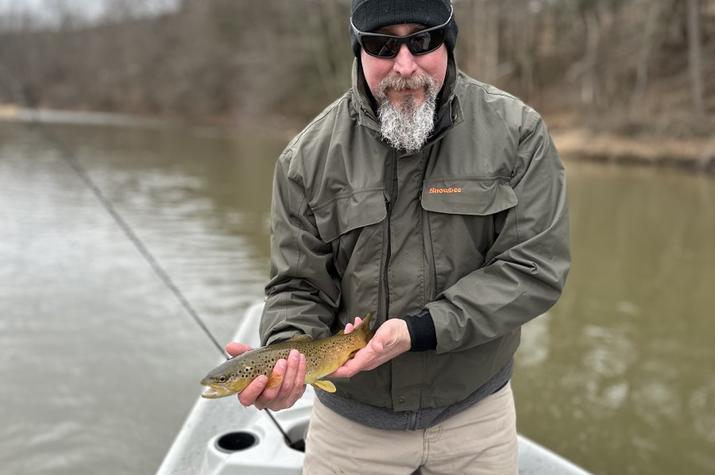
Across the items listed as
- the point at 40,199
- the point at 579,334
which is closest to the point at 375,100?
the point at 579,334

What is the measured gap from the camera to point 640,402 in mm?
6426

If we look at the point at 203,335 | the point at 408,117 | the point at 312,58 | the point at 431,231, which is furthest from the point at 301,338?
the point at 312,58

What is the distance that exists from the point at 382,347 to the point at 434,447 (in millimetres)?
576

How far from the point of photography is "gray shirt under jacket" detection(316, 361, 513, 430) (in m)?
2.45

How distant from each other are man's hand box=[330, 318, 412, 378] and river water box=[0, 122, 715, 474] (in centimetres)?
391

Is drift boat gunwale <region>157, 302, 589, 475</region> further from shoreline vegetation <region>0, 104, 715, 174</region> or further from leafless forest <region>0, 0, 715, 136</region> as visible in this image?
shoreline vegetation <region>0, 104, 715, 174</region>

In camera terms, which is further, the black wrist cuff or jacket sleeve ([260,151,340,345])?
jacket sleeve ([260,151,340,345])

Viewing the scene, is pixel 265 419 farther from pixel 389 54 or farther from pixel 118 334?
pixel 118 334

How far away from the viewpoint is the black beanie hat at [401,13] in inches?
88.3

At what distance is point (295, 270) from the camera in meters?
2.41

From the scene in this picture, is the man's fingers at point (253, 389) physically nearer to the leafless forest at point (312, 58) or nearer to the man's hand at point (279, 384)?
the man's hand at point (279, 384)

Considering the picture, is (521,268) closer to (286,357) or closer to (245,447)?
(286,357)

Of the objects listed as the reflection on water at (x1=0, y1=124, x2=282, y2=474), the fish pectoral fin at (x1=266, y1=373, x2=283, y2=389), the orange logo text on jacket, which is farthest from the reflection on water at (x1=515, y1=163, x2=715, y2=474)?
the fish pectoral fin at (x1=266, y1=373, x2=283, y2=389)

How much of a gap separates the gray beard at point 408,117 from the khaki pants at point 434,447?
100cm
